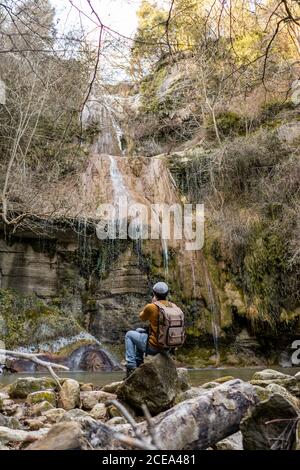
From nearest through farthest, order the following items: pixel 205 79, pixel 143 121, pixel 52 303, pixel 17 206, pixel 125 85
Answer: pixel 17 206 → pixel 52 303 → pixel 205 79 → pixel 143 121 → pixel 125 85

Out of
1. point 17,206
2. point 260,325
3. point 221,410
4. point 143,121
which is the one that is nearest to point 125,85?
point 143,121

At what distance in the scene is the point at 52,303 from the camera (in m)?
12.6

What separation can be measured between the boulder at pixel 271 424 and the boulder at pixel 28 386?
346cm

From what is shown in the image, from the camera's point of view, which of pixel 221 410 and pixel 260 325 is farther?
pixel 260 325

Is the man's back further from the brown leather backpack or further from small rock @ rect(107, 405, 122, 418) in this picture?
small rock @ rect(107, 405, 122, 418)

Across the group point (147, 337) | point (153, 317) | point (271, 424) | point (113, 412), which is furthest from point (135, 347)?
point (271, 424)

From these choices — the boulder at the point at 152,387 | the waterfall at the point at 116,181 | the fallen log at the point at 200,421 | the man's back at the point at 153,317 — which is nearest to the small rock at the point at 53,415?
the boulder at the point at 152,387

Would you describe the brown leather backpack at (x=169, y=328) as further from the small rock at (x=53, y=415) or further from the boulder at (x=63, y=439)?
the boulder at (x=63, y=439)

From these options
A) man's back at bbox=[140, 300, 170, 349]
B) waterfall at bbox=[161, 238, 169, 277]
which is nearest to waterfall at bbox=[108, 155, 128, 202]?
waterfall at bbox=[161, 238, 169, 277]

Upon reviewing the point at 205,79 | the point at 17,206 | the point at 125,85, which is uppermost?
the point at 125,85

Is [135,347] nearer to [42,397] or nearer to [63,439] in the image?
[42,397]

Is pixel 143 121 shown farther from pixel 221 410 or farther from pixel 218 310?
pixel 221 410

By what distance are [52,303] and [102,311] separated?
4.31ft
